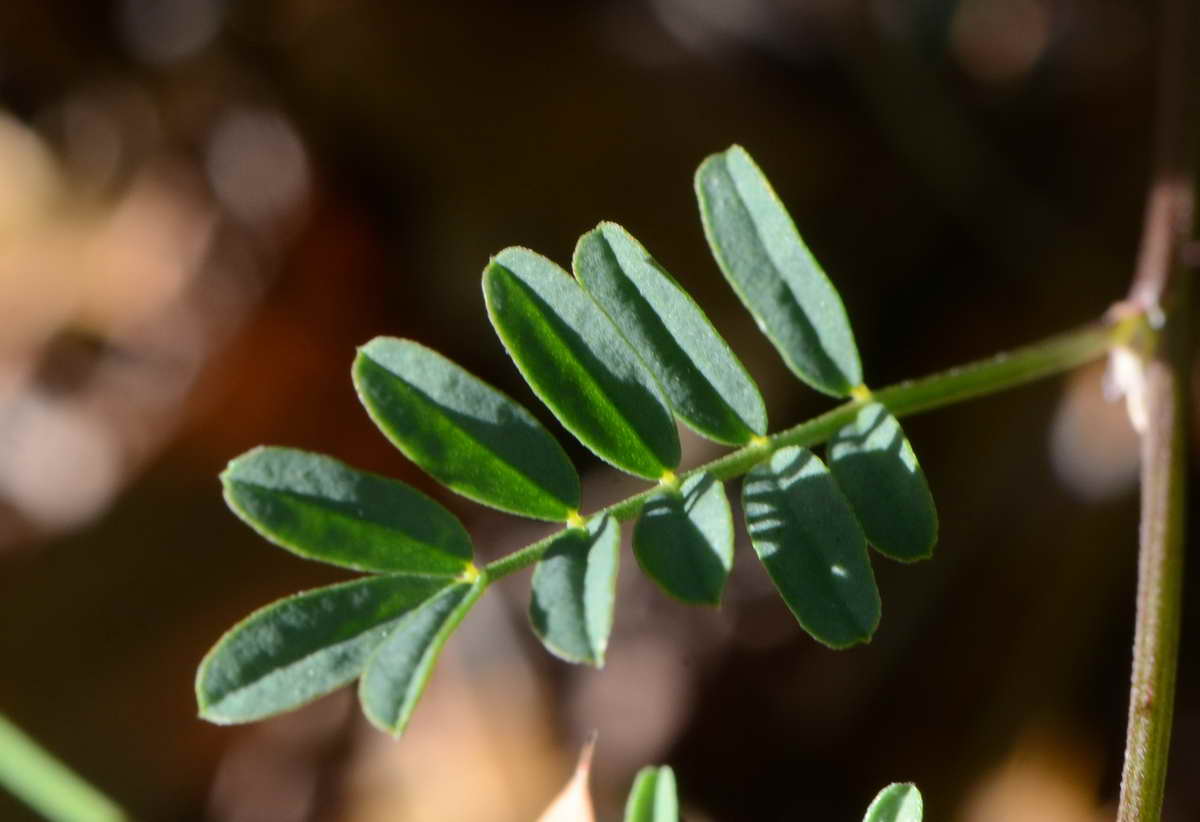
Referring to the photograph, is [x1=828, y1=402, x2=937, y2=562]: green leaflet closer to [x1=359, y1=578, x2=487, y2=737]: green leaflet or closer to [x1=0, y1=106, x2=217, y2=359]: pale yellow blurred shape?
[x1=359, y1=578, x2=487, y2=737]: green leaflet

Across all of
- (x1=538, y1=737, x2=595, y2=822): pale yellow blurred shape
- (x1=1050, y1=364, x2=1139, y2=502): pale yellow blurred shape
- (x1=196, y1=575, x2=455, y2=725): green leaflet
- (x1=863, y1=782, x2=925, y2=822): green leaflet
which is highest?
(x1=196, y1=575, x2=455, y2=725): green leaflet

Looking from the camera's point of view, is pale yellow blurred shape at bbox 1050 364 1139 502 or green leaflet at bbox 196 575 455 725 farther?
pale yellow blurred shape at bbox 1050 364 1139 502

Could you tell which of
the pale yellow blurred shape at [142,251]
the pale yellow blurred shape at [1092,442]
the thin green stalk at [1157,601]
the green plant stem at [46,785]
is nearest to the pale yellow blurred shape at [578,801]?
the thin green stalk at [1157,601]

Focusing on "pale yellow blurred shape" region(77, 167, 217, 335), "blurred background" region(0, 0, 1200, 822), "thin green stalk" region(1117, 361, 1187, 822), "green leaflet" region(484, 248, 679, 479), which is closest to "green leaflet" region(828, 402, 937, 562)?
"green leaflet" region(484, 248, 679, 479)

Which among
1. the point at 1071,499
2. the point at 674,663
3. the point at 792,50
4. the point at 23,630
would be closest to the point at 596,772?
the point at 674,663

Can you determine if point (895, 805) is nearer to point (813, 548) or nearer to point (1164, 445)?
point (813, 548)

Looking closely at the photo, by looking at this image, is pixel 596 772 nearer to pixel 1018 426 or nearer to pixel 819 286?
pixel 1018 426
